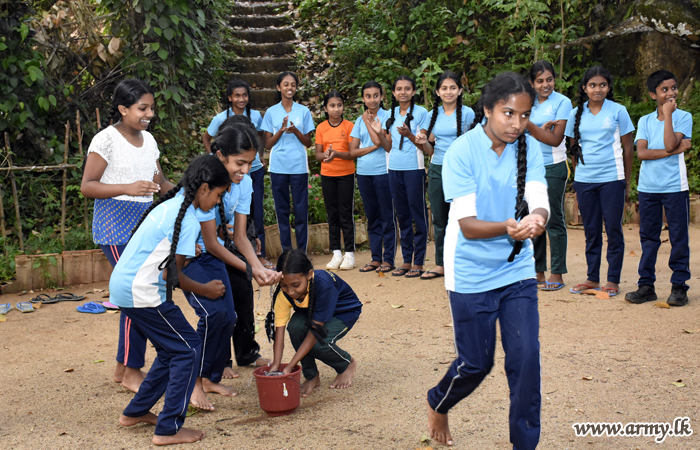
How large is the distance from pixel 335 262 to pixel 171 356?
4193mm

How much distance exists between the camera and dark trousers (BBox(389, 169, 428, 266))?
6.75 metres

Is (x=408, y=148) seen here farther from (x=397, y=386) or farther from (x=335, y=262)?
(x=397, y=386)

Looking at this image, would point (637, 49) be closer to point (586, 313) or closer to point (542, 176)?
point (586, 313)

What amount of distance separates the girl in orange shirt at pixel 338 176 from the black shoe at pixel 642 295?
9.92ft

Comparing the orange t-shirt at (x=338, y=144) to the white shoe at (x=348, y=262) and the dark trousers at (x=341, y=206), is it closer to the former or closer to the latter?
the dark trousers at (x=341, y=206)

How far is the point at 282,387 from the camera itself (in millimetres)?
3508

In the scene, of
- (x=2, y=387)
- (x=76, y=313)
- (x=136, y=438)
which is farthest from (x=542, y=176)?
(x=76, y=313)

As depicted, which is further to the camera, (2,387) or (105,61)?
(105,61)

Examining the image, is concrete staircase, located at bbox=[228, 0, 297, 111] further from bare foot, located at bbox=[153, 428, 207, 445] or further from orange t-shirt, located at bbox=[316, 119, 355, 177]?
bare foot, located at bbox=[153, 428, 207, 445]

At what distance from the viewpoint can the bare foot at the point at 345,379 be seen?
13.3 ft

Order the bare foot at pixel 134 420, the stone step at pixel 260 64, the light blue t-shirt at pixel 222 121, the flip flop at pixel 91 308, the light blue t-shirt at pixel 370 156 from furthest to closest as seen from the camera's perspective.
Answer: the stone step at pixel 260 64
the light blue t-shirt at pixel 370 156
the light blue t-shirt at pixel 222 121
the flip flop at pixel 91 308
the bare foot at pixel 134 420

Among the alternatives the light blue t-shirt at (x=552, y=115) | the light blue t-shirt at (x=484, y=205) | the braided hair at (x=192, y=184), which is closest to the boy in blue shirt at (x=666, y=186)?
the light blue t-shirt at (x=552, y=115)

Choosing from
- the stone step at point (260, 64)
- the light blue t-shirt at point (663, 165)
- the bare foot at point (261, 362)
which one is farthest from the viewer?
the stone step at point (260, 64)

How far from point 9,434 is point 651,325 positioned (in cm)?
439
